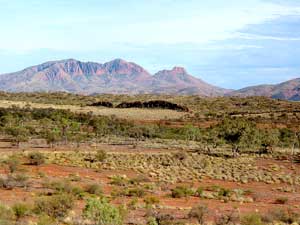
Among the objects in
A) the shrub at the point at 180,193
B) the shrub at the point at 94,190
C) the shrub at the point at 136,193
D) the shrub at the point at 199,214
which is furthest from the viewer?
the shrub at the point at 180,193

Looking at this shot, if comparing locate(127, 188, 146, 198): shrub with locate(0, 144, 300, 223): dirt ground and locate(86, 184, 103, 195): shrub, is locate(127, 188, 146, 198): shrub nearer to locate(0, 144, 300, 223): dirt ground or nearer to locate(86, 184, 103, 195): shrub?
locate(0, 144, 300, 223): dirt ground

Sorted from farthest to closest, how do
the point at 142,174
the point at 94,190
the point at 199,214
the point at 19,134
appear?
the point at 19,134, the point at 142,174, the point at 94,190, the point at 199,214

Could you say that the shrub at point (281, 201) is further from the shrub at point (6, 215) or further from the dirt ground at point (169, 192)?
the shrub at point (6, 215)

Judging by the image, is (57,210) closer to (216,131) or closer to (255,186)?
(255,186)

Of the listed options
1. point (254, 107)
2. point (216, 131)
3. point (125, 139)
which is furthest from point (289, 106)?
point (125, 139)

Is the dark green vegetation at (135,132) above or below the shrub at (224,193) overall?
above

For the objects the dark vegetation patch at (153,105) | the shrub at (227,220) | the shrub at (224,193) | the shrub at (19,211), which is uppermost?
the dark vegetation patch at (153,105)

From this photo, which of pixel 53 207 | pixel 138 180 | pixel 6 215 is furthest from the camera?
pixel 138 180

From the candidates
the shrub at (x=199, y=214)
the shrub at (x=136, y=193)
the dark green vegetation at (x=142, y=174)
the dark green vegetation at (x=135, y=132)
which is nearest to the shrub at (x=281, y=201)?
the dark green vegetation at (x=142, y=174)

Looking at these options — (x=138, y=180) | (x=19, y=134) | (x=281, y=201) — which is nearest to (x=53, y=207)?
(x=138, y=180)

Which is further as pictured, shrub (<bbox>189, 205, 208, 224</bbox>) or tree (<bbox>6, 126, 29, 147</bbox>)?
tree (<bbox>6, 126, 29, 147</bbox>)

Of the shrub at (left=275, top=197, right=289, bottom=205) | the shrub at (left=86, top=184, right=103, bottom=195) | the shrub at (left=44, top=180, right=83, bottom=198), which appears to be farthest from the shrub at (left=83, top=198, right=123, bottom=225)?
the shrub at (left=275, top=197, right=289, bottom=205)

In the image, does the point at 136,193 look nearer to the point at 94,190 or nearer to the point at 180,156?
the point at 94,190

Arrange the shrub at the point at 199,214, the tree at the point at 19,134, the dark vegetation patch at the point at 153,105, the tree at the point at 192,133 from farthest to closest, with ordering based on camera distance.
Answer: the dark vegetation patch at the point at 153,105
the tree at the point at 192,133
the tree at the point at 19,134
the shrub at the point at 199,214
